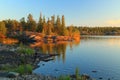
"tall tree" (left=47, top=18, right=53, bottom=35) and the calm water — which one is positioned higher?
"tall tree" (left=47, top=18, right=53, bottom=35)

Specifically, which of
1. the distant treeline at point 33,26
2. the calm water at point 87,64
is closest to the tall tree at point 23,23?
the distant treeline at point 33,26

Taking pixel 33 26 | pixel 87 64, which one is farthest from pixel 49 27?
pixel 87 64

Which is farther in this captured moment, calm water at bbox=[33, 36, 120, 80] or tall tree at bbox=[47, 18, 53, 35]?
tall tree at bbox=[47, 18, 53, 35]

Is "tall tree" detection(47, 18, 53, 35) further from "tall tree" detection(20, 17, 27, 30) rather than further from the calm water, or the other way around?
the calm water

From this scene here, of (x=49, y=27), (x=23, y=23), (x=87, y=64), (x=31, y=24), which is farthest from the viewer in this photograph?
(x=23, y=23)

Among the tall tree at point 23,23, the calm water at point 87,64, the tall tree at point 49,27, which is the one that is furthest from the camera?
the tall tree at point 23,23

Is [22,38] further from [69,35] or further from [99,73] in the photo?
[99,73]

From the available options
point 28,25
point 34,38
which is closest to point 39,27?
point 28,25

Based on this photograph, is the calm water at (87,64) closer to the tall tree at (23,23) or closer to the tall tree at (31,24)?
the tall tree at (31,24)

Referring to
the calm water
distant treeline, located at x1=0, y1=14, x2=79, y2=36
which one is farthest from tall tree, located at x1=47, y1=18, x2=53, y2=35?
the calm water

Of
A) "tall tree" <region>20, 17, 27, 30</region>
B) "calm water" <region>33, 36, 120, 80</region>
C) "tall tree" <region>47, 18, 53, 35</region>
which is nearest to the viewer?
"calm water" <region>33, 36, 120, 80</region>

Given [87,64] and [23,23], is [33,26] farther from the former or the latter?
[87,64]

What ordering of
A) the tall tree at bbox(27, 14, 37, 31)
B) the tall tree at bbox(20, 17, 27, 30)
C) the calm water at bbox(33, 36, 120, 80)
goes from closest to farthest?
the calm water at bbox(33, 36, 120, 80) < the tall tree at bbox(27, 14, 37, 31) < the tall tree at bbox(20, 17, 27, 30)

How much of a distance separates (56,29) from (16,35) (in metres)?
43.0
